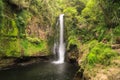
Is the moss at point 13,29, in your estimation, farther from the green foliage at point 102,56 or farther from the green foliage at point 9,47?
the green foliage at point 102,56

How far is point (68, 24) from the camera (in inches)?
1704

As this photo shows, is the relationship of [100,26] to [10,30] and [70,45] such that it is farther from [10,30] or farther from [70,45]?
[10,30]

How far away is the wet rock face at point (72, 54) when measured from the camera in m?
34.2

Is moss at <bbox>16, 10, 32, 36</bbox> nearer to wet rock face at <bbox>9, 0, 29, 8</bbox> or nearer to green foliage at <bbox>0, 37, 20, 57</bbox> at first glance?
wet rock face at <bbox>9, 0, 29, 8</bbox>

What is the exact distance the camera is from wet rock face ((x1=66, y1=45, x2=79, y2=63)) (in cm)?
3415

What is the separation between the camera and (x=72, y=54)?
35.4 metres

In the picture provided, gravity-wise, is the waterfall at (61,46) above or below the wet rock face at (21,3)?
below

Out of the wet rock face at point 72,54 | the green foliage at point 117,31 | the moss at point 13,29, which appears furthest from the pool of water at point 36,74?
the green foliage at point 117,31

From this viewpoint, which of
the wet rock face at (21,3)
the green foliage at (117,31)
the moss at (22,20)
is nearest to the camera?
the green foliage at (117,31)

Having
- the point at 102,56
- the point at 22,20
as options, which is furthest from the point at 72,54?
the point at 102,56

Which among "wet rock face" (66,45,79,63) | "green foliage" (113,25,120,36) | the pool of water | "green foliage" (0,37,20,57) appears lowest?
the pool of water

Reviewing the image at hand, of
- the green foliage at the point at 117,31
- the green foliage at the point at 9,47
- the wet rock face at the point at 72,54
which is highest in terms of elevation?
the green foliage at the point at 117,31

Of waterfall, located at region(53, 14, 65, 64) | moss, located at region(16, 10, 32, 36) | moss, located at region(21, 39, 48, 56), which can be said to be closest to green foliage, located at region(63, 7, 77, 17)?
waterfall, located at region(53, 14, 65, 64)

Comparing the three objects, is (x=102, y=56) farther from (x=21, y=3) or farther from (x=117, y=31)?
(x=21, y=3)
